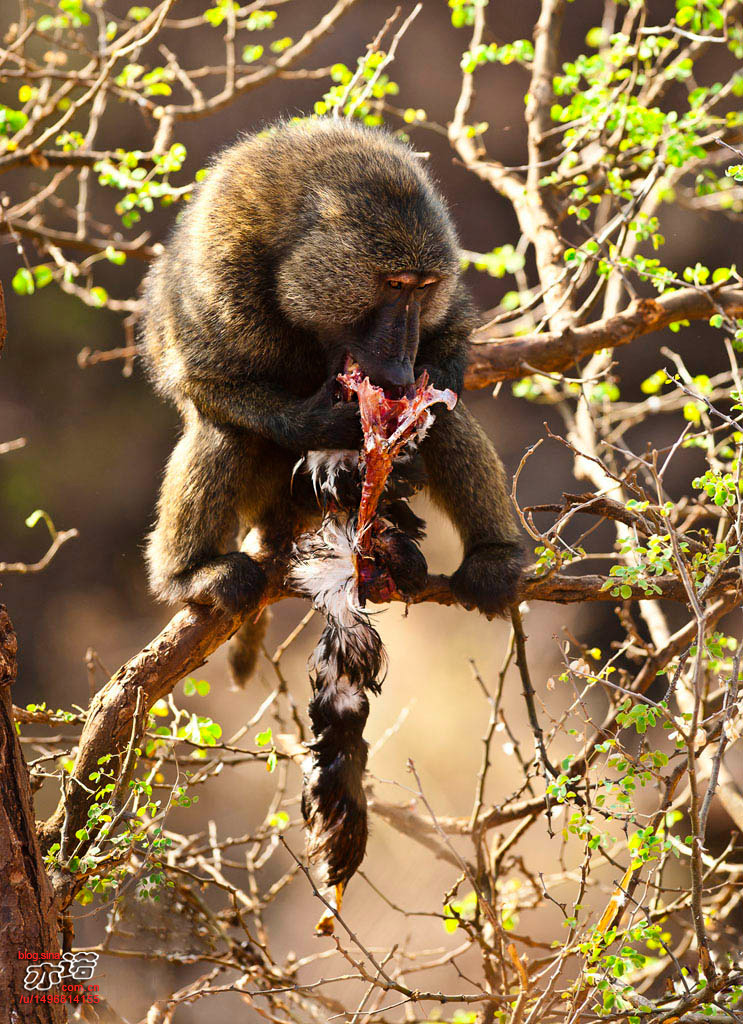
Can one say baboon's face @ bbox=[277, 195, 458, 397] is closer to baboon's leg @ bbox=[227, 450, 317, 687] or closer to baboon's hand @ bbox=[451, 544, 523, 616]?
baboon's leg @ bbox=[227, 450, 317, 687]

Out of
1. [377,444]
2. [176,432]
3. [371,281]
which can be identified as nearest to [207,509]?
[377,444]

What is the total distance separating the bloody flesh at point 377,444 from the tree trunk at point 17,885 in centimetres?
95

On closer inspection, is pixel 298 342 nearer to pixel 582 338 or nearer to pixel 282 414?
pixel 282 414

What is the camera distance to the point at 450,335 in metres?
3.01

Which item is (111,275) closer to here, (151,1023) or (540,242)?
(540,242)

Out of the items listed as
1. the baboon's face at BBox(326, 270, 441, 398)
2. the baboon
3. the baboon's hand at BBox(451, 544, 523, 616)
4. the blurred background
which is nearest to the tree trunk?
the baboon

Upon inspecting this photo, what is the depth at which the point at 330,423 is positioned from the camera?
8.78 feet

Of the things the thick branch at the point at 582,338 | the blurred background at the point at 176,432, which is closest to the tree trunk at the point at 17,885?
the thick branch at the point at 582,338

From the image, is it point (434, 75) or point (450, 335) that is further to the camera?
point (434, 75)

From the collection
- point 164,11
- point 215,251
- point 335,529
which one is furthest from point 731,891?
point 164,11

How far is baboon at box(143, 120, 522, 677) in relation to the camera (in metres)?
2.67

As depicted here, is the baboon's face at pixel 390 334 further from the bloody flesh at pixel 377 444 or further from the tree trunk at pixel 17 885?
the tree trunk at pixel 17 885

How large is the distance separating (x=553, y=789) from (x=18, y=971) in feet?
3.68

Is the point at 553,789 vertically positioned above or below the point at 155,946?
above
